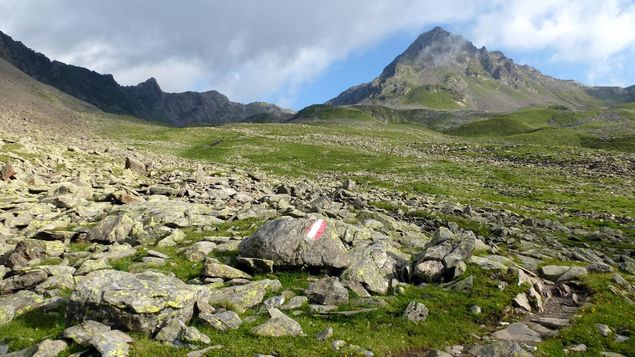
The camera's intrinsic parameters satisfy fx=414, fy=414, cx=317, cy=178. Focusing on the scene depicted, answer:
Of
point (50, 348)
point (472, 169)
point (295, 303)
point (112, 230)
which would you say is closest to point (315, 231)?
point (295, 303)

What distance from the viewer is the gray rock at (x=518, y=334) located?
15.5 meters

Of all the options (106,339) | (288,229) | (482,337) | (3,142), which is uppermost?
(3,142)

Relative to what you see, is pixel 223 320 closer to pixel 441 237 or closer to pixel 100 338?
pixel 100 338

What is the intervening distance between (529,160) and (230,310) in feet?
275

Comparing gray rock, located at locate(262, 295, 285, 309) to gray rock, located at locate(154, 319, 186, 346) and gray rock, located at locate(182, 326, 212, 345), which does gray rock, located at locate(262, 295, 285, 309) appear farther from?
gray rock, located at locate(154, 319, 186, 346)

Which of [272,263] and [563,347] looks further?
[272,263]

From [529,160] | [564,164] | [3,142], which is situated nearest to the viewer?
[3,142]

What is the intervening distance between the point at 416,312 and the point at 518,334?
385 cm

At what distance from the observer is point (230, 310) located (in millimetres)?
16328

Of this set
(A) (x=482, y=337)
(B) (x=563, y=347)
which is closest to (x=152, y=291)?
(A) (x=482, y=337)

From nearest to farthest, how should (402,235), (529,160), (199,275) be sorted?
(199,275) → (402,235) → (529,160)

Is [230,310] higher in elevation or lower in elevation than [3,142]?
lower

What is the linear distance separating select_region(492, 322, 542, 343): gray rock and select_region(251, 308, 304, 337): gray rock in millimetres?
7633

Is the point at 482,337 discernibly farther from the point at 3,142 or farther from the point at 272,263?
the point at 3,142
